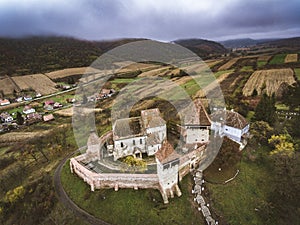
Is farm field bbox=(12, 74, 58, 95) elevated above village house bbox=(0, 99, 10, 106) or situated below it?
above

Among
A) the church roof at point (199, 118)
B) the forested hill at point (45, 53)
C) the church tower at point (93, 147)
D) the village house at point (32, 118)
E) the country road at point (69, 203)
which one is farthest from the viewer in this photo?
the forested hill at point (45, 53)

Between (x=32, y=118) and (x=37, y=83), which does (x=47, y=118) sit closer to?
(x=32, y=118)

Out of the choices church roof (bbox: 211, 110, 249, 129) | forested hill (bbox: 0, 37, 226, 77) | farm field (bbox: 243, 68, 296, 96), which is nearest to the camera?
church roof (bbox: 211, 110, 249, 129)

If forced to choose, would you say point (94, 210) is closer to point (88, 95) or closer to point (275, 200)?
point (275, 200)

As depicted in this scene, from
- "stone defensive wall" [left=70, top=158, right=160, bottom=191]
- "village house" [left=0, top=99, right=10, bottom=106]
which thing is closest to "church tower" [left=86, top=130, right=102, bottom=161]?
"stone defensive wall" [left=70, top=158, right=160, bottom=191]

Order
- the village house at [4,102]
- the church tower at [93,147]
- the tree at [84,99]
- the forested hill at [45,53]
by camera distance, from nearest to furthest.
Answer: the church tower at [93,147] → the tree at [84,99] → the village house at [4,102] → the forested hill at [45,53]

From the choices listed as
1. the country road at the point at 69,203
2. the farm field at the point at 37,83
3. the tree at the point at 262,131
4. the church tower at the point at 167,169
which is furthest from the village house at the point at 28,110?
the tree at the point at 262,131

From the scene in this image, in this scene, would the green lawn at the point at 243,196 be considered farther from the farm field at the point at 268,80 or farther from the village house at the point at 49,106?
the village house at the point at 49,106

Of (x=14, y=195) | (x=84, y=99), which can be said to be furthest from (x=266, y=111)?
(x=84, y=99)

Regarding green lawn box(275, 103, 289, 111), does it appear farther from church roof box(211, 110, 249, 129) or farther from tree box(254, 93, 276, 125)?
church roof box(211, 110, 249, 129)
